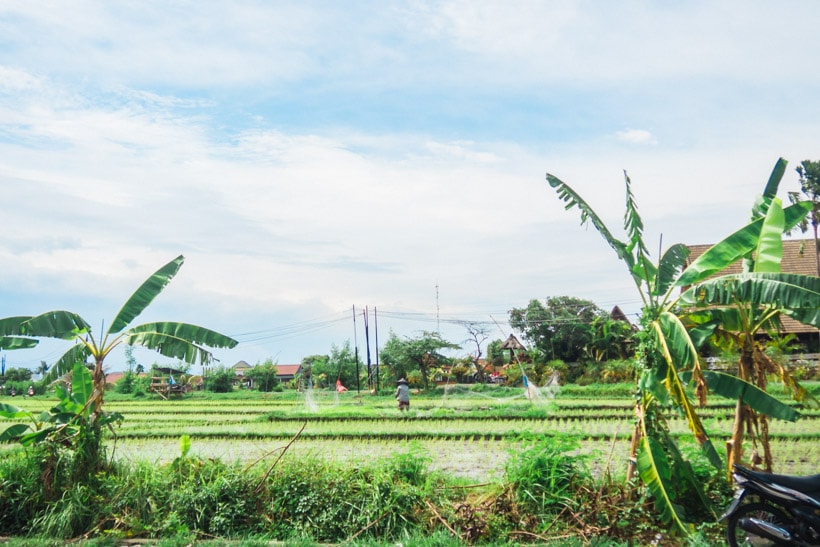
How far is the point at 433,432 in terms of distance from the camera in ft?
48.9

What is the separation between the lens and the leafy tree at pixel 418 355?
33469mm

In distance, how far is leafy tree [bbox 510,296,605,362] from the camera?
114 ft

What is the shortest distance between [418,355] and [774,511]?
27.4 meters

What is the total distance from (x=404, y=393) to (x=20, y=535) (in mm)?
13972

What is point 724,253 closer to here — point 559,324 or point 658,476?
point 658,476

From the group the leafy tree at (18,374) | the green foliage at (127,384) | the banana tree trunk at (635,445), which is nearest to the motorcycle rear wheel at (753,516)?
the banana tree trunk at (635,445)

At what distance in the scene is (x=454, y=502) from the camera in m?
7.57

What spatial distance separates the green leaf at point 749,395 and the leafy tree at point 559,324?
25.5 metres

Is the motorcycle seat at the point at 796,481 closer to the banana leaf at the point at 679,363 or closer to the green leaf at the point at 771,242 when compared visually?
the banana leaf at the point at 679,363

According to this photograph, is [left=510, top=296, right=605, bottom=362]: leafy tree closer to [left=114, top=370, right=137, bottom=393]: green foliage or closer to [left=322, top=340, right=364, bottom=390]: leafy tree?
[left=322, top=340, right=364, bottom=390]: leafy tree

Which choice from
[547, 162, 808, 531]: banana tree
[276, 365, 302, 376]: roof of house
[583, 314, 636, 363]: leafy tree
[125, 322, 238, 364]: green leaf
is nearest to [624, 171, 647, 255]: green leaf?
[547, 162, 808, 531]: banana tree

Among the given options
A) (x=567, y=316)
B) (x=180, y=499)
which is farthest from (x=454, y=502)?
(x=567, y=316)

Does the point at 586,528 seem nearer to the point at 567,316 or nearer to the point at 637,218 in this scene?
the point at 637,218

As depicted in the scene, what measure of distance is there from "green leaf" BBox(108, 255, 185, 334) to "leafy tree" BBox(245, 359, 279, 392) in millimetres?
28259
